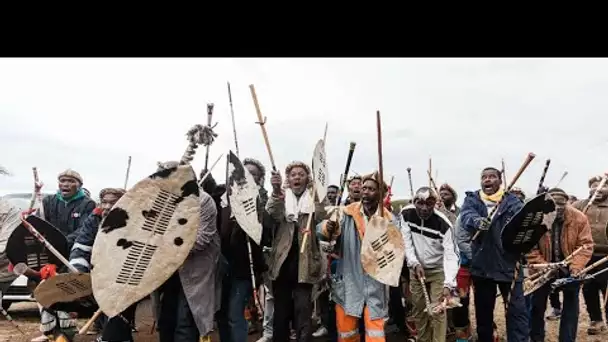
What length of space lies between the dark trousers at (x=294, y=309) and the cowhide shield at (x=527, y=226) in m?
1.92

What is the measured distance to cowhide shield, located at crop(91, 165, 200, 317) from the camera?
366 centimetres

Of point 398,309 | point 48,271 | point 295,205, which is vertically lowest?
point 398,309

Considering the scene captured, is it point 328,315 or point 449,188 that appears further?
point 449,188

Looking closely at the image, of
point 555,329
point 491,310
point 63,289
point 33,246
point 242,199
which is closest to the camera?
point 63,289

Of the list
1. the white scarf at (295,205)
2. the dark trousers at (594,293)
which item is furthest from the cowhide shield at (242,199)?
the dark trousers at (594,293)

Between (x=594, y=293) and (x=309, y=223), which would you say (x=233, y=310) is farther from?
(x=594, y=293)

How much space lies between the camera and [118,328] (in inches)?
165

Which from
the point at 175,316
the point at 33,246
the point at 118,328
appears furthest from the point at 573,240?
the point at 33,246

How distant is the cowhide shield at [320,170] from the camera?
462 centimetres

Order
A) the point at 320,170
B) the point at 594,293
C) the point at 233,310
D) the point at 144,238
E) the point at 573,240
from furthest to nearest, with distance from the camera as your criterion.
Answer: the point at 594,293 → the point at 573,240 → the point at 320,170 → the point at 233,310 → the point at 144,238

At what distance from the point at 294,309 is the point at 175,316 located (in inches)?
40.8
